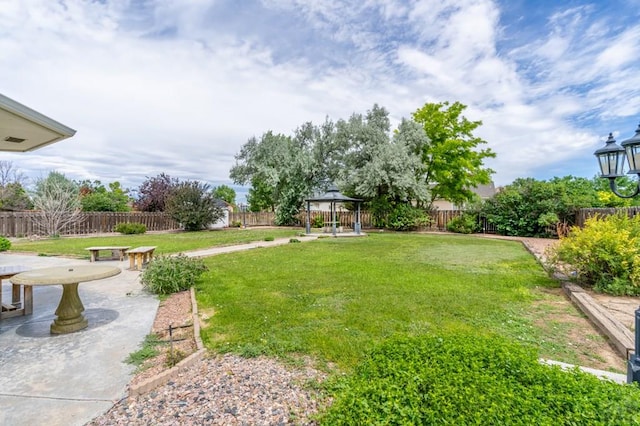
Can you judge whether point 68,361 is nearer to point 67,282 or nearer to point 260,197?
point 67,282

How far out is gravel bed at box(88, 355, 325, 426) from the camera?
85.2 inches

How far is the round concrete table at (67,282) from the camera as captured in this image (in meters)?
3.60

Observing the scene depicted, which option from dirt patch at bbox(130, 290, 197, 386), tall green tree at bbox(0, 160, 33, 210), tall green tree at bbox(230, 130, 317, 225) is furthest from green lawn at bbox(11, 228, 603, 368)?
tall green tree at bbox(0, 160, 33, 210)

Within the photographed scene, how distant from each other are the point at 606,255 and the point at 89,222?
23.5 metres

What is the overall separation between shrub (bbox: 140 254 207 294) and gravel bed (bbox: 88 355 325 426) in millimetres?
3034

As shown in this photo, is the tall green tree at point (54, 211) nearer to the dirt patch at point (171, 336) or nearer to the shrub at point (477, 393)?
the dirt patch at point (171, 336)

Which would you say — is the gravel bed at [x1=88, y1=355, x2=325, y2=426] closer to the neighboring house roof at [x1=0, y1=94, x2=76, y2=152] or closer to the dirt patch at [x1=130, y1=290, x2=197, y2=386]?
the dirt patch at [x1=130, y1=290, x2=197, y2=386]

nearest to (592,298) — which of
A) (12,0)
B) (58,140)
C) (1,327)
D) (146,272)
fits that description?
(146,272)

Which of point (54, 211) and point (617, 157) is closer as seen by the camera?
point (617, 157)

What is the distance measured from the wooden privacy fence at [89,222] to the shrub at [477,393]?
71.5 ft

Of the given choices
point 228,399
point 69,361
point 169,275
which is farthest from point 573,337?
point 169,275

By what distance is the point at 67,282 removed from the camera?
3.58 meters

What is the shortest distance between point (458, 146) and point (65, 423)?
75.0 feet

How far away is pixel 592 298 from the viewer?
4855 millimetres
